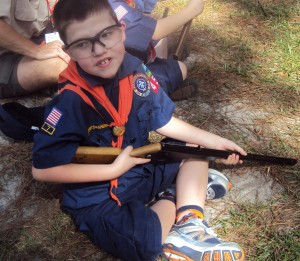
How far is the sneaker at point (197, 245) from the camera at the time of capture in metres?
1.76

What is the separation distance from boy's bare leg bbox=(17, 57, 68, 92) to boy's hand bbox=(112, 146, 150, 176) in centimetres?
130

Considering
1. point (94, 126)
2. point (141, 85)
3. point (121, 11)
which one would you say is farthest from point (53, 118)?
point (121, 11)

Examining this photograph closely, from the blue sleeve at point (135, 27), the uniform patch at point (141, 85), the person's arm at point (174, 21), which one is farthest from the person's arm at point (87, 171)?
the person's arm at point (174, 21)

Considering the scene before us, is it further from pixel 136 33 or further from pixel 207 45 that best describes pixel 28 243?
pixel 207 45

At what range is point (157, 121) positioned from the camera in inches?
79.7

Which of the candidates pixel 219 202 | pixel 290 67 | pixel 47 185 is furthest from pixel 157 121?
pixel 290 67

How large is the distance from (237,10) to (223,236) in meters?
2.46

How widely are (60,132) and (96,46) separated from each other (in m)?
0.39

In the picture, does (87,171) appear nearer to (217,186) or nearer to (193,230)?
(193,230)

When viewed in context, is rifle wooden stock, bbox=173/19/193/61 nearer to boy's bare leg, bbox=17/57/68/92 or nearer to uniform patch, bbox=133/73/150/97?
boy's bare leg, bbox=17/57/68/92

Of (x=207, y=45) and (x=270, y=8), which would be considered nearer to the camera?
(x=207, y=45)

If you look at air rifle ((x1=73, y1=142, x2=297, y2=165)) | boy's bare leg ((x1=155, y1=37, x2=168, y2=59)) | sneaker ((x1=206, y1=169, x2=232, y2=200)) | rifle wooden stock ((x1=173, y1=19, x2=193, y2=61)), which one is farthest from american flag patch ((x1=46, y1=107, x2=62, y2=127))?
boy's bare leg ((x1=155, y1=37, x2=168, y2=59))

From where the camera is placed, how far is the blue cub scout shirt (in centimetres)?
165

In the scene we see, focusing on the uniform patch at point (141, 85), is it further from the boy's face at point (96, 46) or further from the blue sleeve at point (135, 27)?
the blue sleeve at point (135, 27)
